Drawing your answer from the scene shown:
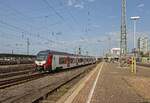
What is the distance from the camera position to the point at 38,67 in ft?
124

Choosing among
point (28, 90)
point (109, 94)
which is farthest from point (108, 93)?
point (28, 90)

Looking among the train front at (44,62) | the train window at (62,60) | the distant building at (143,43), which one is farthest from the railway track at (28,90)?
the distant building at (143,43)

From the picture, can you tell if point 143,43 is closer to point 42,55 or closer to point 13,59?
point 13,59

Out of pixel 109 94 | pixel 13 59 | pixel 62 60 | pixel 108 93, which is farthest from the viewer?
pixel 13 59

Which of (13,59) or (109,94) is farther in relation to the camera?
(13,59)

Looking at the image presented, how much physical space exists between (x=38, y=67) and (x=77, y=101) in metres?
25.5

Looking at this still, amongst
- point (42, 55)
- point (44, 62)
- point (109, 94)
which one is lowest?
point (109, 94)

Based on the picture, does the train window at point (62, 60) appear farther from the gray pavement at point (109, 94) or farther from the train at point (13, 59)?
the gray pavement at point (109, 94)

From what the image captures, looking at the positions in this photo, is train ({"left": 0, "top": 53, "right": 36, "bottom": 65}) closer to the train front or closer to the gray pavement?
the train front

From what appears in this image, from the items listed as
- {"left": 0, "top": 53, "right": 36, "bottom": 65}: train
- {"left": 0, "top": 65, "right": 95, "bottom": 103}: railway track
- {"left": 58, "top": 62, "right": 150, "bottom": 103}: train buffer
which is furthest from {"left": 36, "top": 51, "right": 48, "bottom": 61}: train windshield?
{"left": 0, "top": 53, "right": 36, "bottom": 65}: train

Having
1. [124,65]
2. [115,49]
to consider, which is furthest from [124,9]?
[115,49]

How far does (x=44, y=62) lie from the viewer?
3694 cm

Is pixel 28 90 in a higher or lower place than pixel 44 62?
lower

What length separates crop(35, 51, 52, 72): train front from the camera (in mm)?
37084
